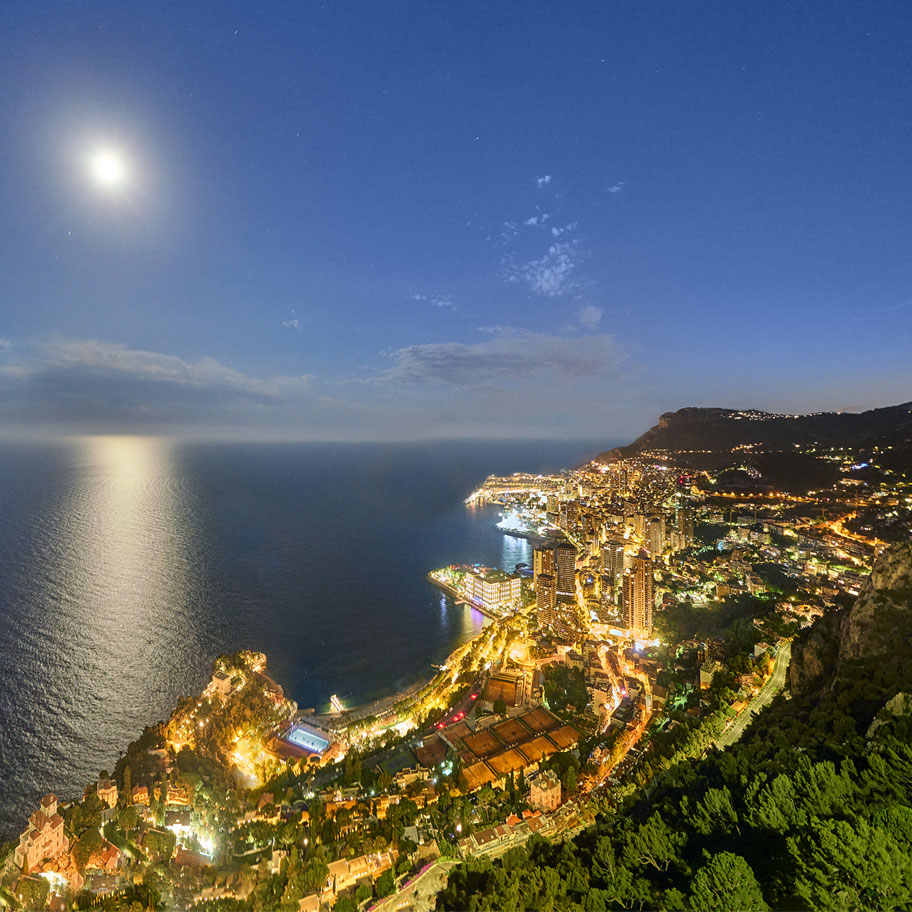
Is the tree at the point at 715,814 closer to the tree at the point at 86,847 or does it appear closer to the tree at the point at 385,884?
the tree at the point at 385,884

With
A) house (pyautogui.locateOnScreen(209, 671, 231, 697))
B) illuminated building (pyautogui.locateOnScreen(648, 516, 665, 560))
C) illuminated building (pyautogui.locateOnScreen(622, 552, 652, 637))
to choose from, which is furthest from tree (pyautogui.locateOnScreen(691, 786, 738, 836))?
illuminated building (pyautogui.locateOnScreen(648, 516, 665, 560))

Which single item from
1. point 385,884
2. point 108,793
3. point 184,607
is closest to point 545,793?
point 385,884

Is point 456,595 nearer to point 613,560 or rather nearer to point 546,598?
point 546,598

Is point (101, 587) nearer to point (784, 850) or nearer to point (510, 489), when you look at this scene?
point (784, 850)

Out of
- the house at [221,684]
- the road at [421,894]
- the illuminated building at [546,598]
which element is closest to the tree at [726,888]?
the road at [421,894]

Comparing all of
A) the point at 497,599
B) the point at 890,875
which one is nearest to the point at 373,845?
the point at 890,875

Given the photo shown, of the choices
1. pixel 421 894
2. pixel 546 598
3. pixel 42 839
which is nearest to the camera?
pixel 421 894

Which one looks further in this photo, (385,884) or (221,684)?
(221,684)
